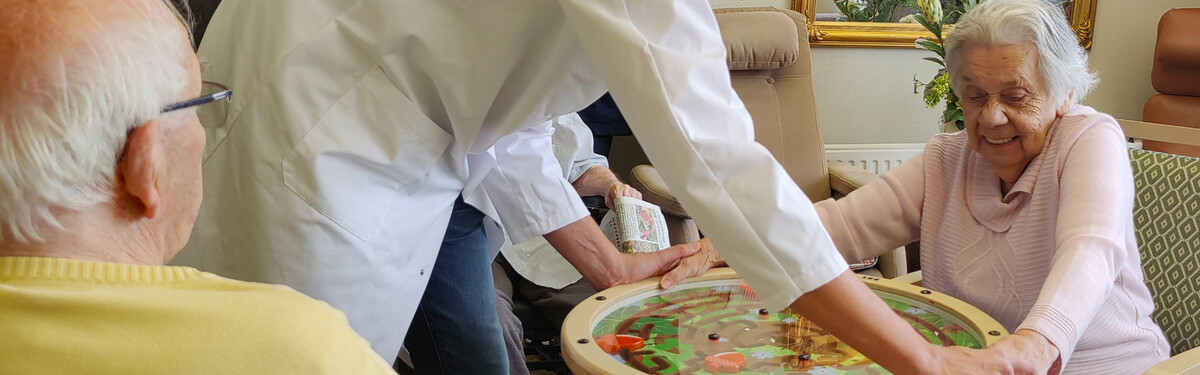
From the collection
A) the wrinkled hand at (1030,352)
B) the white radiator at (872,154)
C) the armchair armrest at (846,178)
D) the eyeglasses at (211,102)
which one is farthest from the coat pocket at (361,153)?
the white radiator at (872,154)

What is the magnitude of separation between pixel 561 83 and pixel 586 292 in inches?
50.8

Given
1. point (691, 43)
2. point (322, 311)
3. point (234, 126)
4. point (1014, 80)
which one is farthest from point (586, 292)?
point (322, 311)

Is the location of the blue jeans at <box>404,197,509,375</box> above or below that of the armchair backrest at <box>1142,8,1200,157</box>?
above

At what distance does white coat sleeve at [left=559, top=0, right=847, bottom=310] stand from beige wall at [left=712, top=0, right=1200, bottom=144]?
2788 mm

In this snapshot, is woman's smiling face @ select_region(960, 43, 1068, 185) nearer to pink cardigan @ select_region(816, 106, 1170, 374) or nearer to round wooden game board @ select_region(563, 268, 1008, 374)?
pink cardigan @ select_region(816, 106, 1170, 374)

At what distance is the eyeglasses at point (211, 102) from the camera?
0.87 m

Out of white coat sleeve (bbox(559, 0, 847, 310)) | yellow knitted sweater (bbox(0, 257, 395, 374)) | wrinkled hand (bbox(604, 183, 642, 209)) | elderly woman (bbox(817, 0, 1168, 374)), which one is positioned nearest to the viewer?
yellow knitted sweater (bbox(0, 257, 395, 374))

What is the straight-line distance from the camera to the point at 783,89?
3.61 metres

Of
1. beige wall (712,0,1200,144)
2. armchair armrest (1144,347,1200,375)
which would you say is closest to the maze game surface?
armchair armrest (1144,347,1200,375)

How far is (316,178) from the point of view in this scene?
1.33 metres

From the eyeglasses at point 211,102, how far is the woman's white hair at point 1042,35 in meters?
1.24

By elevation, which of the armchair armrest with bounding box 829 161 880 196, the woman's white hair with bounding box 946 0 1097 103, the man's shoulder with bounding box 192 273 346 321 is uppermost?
the man's shoulder with bounding box 192 273 346 321

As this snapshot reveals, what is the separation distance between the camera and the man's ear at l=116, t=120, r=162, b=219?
2.68 feet

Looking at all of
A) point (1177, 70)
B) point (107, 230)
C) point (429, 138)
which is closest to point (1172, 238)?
point (429, 138)
